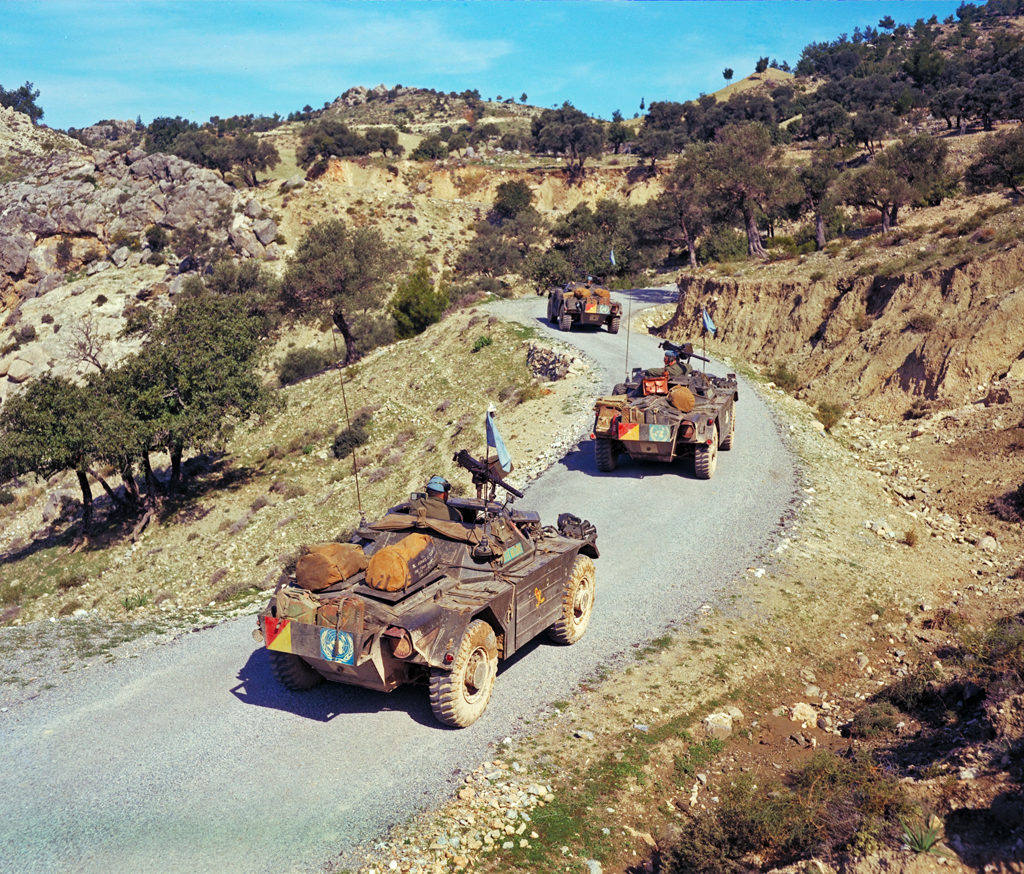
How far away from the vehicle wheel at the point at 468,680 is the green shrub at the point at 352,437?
67.8 feet

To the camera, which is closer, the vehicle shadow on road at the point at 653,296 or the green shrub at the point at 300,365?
the vehicle shadow on road at the point at 653,296

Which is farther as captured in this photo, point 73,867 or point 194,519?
point 194,519

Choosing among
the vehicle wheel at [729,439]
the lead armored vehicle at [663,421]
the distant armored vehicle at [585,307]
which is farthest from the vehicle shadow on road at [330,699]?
the distant armored vehicle at [585,307]

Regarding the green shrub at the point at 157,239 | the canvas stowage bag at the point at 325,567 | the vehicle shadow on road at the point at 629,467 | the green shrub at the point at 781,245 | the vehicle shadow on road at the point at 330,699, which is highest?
the green shrub at the point at 157,239

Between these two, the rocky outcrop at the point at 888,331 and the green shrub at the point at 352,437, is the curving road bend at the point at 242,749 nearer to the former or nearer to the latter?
the rocky outcrop at the point at 888,331

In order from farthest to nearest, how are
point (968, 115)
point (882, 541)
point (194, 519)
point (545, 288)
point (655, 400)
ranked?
point (968, 115) < point (545, 288) < point (194, 519) < point (655, 400) < point (882, 541)

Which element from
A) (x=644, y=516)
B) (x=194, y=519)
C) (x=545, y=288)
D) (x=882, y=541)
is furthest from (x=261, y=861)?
(x=545, y=288)

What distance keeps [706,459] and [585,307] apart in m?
17.3

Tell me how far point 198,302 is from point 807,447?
2241 centimetres

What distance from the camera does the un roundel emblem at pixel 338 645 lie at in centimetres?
856

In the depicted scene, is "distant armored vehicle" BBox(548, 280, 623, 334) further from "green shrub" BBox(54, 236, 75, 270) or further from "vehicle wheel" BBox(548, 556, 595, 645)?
"green shrub" BBox(54, 236, 75, 270)

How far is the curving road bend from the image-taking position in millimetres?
7336

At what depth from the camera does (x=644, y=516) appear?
16219 mm

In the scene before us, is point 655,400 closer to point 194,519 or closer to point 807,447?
point 807,447
